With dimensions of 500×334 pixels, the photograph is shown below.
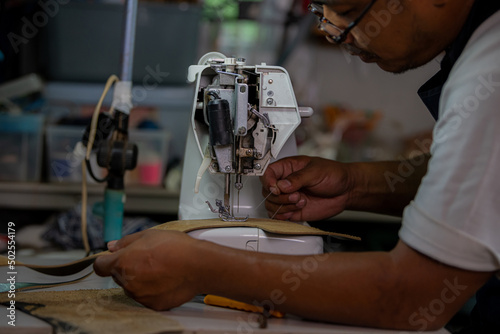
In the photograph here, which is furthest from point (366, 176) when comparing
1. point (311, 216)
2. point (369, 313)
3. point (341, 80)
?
point (341, 80)

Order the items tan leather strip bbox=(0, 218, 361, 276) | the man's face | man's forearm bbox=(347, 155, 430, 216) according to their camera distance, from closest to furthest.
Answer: the man's face
tan leather strip bbox=(0, 218, 361, 276)
man's forearm bbox=(347, 155, 430, 216)

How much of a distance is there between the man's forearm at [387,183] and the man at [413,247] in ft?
1.42

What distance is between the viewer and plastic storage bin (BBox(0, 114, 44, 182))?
100 inches

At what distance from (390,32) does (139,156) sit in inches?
68.4

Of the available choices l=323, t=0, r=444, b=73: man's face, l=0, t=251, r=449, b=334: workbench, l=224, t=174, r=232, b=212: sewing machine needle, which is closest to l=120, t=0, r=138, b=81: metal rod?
l=224, t=174, r=232, b=212: sewing machine needle

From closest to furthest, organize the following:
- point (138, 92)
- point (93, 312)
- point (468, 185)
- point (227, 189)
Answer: point (468, 185) < point (93, 312) < point (227, 189) < point (138, 92)

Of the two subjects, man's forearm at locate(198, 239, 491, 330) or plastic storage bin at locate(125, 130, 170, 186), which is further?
plastic storage bin at locate(125, 130, 170, 186)

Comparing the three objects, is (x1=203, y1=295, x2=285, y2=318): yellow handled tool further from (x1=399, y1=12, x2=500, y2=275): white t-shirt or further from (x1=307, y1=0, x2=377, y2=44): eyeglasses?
(x1=307, y1=0, x2=377, y2=44): eyeglasses

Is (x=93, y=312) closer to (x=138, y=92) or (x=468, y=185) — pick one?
(x=468, y=185)

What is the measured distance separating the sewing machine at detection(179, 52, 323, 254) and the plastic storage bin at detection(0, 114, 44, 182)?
1.45 metres

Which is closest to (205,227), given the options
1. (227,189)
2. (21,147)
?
(227,189)

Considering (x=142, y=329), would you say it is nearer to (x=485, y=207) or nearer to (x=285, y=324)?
(x=285, y=324)

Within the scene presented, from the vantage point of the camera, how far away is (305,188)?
1.48m

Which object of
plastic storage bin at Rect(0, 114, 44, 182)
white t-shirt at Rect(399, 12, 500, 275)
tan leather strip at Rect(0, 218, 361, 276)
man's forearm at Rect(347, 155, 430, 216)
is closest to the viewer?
white t-shirt at Rect(399, 12, 500, 275)
